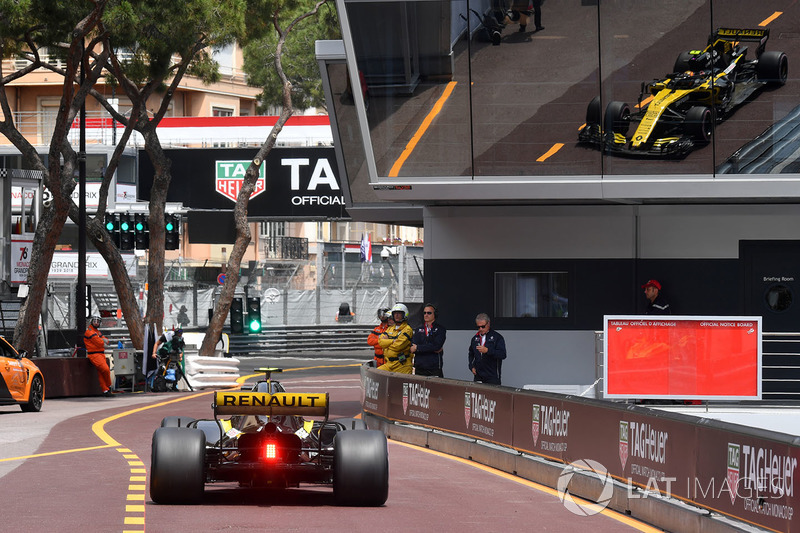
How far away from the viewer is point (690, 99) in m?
22.5

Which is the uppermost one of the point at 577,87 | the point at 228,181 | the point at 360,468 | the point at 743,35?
the point at 743,35

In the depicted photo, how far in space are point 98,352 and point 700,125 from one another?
50.6 feet

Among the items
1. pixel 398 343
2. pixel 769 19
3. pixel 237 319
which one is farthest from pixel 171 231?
pixel 769 19

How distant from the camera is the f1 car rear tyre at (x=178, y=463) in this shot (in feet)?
37.9

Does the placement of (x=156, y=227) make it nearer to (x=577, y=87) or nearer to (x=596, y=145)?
(x=577, y=87)

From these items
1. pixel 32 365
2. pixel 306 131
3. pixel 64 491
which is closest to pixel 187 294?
pixel 306 131

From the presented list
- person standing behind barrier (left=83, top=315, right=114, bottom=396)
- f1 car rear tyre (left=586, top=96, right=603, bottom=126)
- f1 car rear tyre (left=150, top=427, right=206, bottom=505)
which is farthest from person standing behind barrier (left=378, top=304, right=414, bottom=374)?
person standing behind barrier (left=83, top=315, right=114, bottom=396)

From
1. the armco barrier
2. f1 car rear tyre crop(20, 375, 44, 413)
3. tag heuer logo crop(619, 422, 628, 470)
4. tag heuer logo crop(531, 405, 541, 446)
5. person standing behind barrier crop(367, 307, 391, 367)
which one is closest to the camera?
the armco barrier

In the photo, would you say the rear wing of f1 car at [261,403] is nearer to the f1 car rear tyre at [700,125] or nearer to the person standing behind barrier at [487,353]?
Result: the person standing behind barrier at [487,353]

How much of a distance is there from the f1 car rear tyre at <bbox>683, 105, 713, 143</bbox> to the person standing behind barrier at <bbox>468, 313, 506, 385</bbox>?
5407mm

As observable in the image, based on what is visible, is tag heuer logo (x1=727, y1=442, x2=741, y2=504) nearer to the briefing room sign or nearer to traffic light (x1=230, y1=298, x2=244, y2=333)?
the briefing room sign

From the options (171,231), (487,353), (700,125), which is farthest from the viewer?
(171,231)

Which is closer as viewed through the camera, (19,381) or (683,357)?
(683,357)

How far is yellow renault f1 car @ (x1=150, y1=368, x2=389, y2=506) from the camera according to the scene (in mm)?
11633
